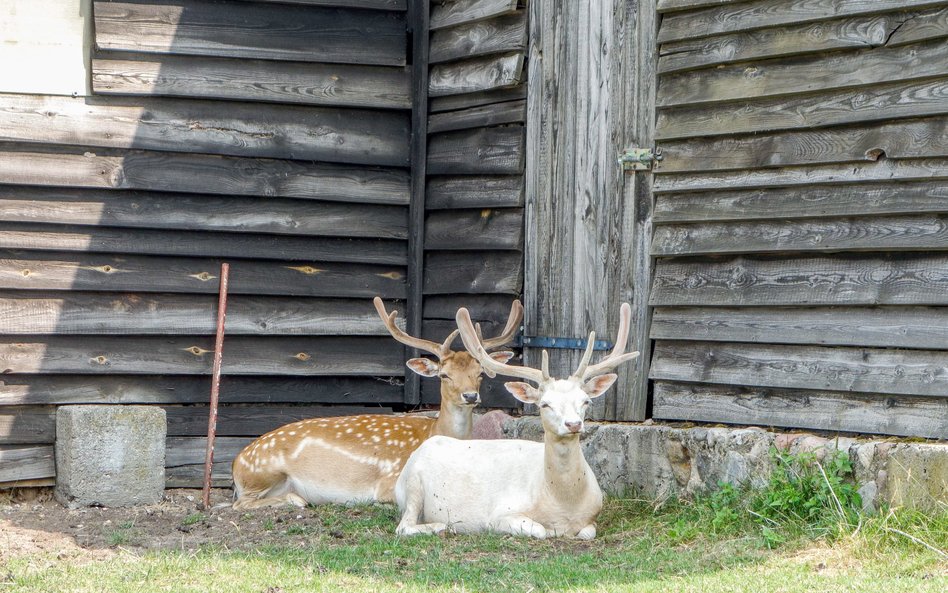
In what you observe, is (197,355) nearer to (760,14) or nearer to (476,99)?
(476,99)

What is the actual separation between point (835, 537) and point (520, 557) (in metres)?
1.55

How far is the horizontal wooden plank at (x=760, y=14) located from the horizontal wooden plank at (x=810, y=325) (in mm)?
1569

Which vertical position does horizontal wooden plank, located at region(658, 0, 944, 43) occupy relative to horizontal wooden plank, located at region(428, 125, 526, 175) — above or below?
above

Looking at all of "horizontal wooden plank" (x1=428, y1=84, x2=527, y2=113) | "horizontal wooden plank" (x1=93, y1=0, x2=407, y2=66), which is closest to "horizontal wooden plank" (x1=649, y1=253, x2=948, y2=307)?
"horizontal wooden plank" (x1=428, y1=84, x2=527, y2=113)

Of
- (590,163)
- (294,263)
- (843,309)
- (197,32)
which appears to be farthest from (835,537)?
(197,32)

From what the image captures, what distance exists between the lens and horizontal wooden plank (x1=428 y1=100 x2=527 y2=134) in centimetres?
820

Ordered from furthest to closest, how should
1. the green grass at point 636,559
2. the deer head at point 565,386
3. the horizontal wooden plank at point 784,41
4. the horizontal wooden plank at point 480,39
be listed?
the horizontal wooden plank at point 480,39 < the deer head at point 565,386 < the horizontal wooden plank at point 784,41 < the green grass at point 636,559

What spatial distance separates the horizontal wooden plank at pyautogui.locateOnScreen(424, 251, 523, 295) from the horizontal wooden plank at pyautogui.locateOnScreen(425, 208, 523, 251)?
3.6 inches

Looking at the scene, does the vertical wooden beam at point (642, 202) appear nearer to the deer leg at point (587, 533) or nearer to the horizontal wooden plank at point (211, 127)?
the deer leg at point (587, 533)

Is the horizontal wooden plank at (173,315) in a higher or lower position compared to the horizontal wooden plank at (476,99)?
lower

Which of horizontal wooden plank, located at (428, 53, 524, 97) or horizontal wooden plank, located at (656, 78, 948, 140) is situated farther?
horizontal wooden plank, located at (428, 53, 524, 97)

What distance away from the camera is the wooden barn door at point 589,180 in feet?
24.1

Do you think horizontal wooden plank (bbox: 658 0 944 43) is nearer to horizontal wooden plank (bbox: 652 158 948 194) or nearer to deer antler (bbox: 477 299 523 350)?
horizontal wooden plank (bbox: 652 158 948 194)

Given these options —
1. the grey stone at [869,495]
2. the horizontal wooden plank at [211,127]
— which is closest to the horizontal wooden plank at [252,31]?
the horizontal wooden plank at [211,127]
